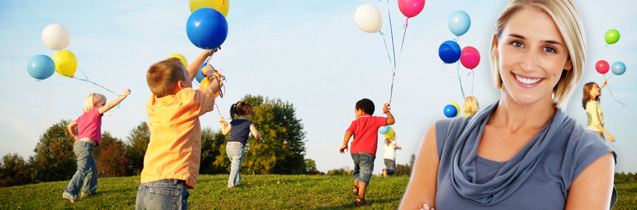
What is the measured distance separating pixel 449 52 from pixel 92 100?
22.0 ft

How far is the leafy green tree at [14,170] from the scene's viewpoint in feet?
69.7

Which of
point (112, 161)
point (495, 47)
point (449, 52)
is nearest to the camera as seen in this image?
point (495, 47)

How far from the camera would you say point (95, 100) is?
8.37 m

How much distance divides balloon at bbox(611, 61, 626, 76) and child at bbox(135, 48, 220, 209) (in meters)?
12.8

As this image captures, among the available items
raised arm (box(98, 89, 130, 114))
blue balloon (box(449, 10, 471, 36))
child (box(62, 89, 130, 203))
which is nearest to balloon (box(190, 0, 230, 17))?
raised arm (box(98, 89, 130, 114))

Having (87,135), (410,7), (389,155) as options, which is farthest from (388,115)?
(389,155)

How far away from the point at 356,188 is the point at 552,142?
7355 millimetres

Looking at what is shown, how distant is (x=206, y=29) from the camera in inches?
228

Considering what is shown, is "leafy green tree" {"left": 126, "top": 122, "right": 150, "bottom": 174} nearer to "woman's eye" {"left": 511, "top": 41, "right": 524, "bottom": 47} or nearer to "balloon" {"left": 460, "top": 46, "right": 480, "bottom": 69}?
"balloon" {"left": 460, "top": 46, "right": 480, "bottom": 69}

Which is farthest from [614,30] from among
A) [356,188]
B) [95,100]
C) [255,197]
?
[95,100]

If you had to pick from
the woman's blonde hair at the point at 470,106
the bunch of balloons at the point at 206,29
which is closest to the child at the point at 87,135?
the bunch of balloons at the point at 206,29

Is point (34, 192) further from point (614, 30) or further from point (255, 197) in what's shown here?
point (614, 30)

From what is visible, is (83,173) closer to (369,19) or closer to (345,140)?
(345,140)

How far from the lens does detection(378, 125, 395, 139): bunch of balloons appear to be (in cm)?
1483
